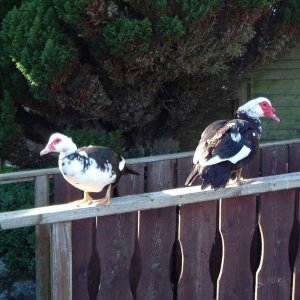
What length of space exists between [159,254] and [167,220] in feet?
0.61

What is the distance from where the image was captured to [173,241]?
3.00 meters

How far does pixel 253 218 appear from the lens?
3.09 metres

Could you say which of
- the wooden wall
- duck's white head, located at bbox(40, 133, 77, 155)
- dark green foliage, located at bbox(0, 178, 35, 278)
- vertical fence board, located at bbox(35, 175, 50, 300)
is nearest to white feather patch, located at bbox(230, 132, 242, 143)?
duck's white head, located at bbox(40, 133, 77, 155)

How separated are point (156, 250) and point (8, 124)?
2.49m

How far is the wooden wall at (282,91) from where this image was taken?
6289mm

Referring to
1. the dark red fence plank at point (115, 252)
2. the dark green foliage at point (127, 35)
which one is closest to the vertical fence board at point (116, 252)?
the dark red fence plank at point (115, 252)

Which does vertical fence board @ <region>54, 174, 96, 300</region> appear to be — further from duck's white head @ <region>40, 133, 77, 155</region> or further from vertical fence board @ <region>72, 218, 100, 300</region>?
duck's white head @ <region>40, 133, 77, 155</region>

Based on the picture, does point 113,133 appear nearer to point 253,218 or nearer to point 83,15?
point 83,15

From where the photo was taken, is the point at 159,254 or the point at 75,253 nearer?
the point at 75,253

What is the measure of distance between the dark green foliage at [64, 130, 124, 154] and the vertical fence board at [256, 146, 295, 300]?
1.97m

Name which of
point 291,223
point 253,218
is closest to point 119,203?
point 253,218

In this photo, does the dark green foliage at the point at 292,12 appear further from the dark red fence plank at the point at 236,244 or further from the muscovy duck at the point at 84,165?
the muscovy duck at the point at 84,165

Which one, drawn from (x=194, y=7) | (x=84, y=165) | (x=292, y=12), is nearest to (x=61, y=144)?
(x=84, y=165)

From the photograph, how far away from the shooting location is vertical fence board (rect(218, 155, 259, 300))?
3.03m
